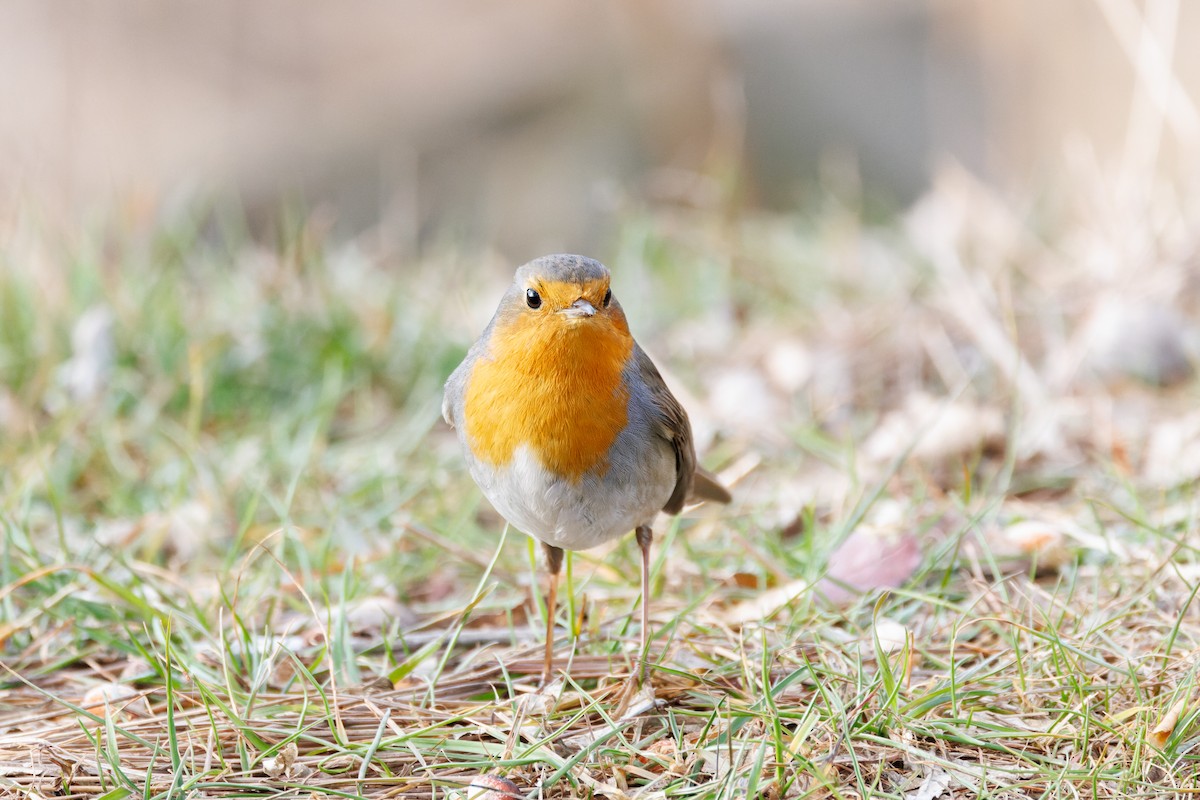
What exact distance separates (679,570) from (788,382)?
4.87 feet

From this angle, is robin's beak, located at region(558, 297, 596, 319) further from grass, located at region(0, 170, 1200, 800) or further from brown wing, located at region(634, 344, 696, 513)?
grass, located at region(0, 170, 1200, 800)

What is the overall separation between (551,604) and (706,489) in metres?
0.56

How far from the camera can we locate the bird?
2.32 metres

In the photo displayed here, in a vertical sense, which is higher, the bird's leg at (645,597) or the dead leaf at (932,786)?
the bird's leg at (645,597)

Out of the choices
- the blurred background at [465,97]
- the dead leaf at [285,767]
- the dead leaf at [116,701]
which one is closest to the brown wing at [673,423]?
the dead leaf at [285,767]

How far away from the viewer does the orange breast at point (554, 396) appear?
7.61ft

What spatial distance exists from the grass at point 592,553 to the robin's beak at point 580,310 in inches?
26.2

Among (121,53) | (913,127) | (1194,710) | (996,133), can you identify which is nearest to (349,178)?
(121,53)

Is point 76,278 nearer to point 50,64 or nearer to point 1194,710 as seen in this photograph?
point 1194,710

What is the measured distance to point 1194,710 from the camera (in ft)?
6.72

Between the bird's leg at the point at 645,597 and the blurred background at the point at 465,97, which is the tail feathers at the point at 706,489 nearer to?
the bird's leg at the point at 645,597

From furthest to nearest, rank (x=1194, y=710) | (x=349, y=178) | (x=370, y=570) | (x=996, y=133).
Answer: (x=996, y=133) → (x=349, y=178) → (x=370, y=570) → (x=1194, y=710)

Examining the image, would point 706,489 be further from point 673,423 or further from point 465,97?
point 465,97

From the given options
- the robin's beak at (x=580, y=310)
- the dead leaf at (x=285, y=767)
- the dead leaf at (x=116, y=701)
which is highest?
the robin's beak at (x=580, y=310)
